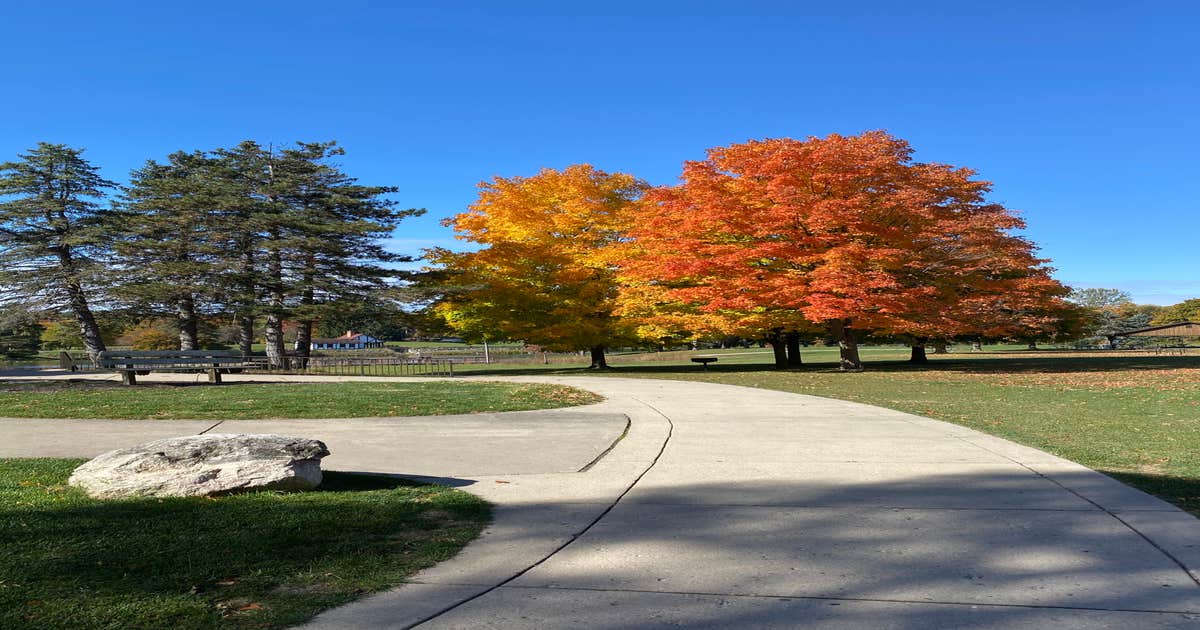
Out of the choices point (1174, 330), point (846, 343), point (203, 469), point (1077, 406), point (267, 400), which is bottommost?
point (1077, 406)

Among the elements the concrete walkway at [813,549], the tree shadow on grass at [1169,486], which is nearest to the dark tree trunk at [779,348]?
the concrete walkway at [813,549]

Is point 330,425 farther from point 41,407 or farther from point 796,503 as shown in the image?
point 796,503

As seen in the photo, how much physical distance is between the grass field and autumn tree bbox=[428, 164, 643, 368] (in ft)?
27.1

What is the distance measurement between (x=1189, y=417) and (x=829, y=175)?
13.0 m

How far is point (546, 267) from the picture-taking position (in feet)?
96.2

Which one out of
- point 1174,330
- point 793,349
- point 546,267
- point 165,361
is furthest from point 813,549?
point 1174,330

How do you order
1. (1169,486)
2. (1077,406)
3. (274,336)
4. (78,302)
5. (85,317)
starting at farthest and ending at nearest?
(85,317), (78,302), (274,336), (1077,406), (1169,486)

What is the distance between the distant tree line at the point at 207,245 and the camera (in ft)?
100

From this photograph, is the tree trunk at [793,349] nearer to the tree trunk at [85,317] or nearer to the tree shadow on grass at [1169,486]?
the tree shadow on grass at [1169,486]

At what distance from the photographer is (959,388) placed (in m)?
18.4

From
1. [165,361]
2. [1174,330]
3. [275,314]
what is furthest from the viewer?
[1174,330]

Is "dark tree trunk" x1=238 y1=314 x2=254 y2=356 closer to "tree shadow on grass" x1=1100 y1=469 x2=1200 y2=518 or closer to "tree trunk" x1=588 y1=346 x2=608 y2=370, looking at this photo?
"tree trunk" x1=588 y1=346 x2=608 y2=370

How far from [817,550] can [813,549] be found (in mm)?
28

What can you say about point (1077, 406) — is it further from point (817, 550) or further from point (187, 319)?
point (187, 319)
